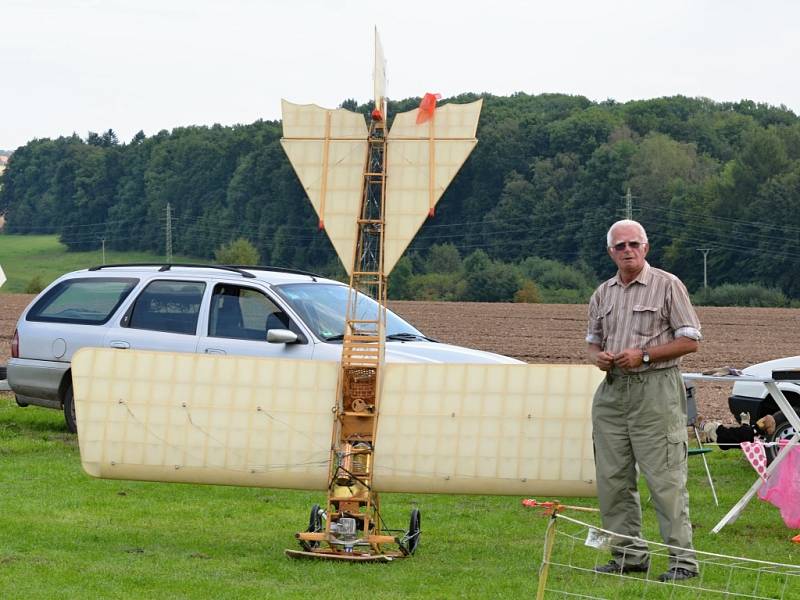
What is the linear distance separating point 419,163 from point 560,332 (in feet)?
108

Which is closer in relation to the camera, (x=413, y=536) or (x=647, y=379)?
(x=647, y=379)

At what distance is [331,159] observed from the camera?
736 centimetres

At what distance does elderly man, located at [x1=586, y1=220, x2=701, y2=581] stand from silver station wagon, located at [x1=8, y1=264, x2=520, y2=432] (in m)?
3.66

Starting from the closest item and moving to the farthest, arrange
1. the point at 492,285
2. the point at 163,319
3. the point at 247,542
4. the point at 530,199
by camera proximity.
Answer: the point at 247,542, the point at 163,319, the point at 492,285, the point at 530,199

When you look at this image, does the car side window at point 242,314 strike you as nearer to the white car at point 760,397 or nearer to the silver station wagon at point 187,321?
the silver station wagon at point 187,321

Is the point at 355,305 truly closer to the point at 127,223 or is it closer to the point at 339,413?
the point at 339,413

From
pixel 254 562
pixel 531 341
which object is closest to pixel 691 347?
pixel 254 562

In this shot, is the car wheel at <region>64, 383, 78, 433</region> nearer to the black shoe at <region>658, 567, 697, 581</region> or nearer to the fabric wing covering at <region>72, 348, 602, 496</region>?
the fabric wing covering at <region>72, 348, 602, 496</region>

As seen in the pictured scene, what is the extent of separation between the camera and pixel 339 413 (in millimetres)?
7215

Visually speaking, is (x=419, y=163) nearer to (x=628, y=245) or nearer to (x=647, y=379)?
(x=628, y=245)

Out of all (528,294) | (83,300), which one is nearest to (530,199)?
(528,294)

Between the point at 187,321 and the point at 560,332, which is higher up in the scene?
the point at 187,321

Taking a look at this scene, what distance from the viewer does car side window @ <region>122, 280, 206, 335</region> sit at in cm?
1177

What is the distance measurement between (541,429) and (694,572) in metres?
1.17
